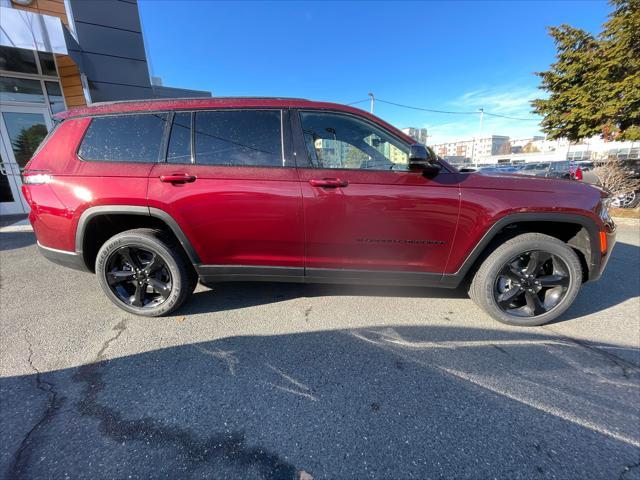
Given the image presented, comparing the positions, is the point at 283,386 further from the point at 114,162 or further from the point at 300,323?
the point at 114,162

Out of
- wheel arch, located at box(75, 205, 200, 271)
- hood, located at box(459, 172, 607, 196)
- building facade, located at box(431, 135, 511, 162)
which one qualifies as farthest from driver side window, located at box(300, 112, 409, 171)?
building facade, located at box(431, 135, 511, 162)

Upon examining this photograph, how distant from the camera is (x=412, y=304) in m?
2.99

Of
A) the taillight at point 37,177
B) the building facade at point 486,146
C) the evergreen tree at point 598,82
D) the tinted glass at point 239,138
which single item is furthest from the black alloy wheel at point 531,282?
the building facade at point 486,146

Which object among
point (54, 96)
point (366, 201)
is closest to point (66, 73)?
point (54, 96)

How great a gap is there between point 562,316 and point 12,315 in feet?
18.3

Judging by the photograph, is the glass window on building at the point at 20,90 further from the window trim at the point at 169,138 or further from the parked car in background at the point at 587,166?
the parked car in background at the point at 587,166

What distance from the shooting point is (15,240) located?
5254mm

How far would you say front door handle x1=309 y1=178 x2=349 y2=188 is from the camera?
7.82 ft

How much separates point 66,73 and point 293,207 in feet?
27.9

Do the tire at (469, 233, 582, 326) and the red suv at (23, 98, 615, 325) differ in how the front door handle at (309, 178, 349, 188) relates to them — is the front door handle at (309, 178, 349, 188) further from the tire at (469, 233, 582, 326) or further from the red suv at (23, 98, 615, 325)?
the tire at (469, 233, 582, 326)

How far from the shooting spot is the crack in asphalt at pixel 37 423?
141 centimetres

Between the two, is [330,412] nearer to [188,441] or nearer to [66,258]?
[188,441]

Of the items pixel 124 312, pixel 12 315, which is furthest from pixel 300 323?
pixel 12 315

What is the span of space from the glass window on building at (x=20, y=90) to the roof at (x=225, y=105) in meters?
6.80
